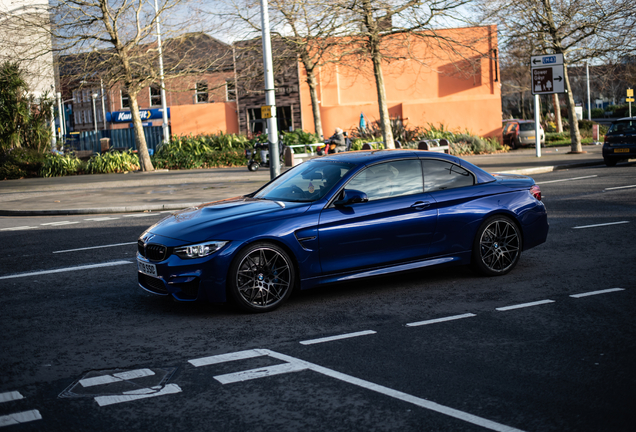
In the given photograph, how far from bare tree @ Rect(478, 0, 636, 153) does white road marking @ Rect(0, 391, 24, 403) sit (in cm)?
2559

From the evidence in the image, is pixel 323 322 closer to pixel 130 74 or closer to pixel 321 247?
pixel 321 247

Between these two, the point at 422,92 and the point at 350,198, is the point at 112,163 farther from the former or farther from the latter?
the point at 350,198

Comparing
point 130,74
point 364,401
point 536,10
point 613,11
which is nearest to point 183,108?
point 130,74

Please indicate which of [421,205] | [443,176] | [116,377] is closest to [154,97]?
[443,176]

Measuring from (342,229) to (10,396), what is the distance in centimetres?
334

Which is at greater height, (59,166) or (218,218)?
(59,166)

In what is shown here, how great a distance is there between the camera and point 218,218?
21.4ft

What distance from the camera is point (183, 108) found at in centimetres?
4334

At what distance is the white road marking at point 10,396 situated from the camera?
14.5 feet

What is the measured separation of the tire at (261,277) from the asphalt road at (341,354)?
0.16 metres

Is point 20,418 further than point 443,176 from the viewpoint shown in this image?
No

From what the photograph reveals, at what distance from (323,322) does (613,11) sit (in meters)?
25.3

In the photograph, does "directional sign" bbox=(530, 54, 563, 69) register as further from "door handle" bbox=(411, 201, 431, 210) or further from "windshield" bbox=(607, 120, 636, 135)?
"door handle" bbox=(411, 201, 431, 210)

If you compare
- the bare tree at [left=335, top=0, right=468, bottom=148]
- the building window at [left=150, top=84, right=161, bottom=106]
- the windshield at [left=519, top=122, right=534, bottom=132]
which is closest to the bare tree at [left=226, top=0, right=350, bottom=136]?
the bare tree at [left=335, top=0, right=468, bottom=148]
